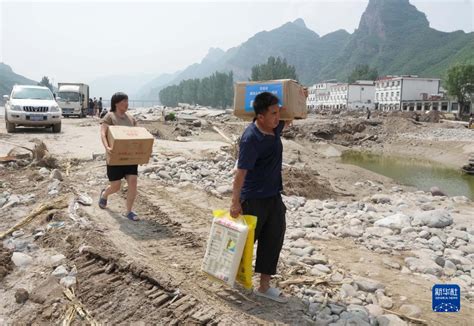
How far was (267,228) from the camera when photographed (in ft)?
11.5

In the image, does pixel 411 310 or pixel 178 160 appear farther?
pixel 178 160

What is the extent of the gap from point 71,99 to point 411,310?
92.0 feet

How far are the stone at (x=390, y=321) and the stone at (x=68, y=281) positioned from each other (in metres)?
2.80

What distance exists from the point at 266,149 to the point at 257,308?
1313 millimetres

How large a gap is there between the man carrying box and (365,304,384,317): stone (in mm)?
754

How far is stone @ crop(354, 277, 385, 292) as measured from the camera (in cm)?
403

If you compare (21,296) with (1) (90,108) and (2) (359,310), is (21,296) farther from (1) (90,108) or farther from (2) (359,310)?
(1) (90,108)

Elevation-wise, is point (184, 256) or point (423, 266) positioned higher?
point (184, 256)

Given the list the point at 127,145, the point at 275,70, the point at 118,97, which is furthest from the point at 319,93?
the point at 127,145

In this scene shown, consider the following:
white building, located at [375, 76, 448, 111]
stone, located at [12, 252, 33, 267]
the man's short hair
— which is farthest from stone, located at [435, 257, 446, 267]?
white building, located at [375, 76, 448, 111]

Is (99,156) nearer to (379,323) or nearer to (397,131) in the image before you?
(379,323)

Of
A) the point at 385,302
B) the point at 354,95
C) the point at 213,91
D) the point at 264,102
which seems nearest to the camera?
the point at 264,102

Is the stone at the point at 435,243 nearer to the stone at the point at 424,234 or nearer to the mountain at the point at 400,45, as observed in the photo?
the stone at the point at 424,234

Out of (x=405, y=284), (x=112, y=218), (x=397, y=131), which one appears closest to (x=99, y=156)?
(x=112, y=218)
